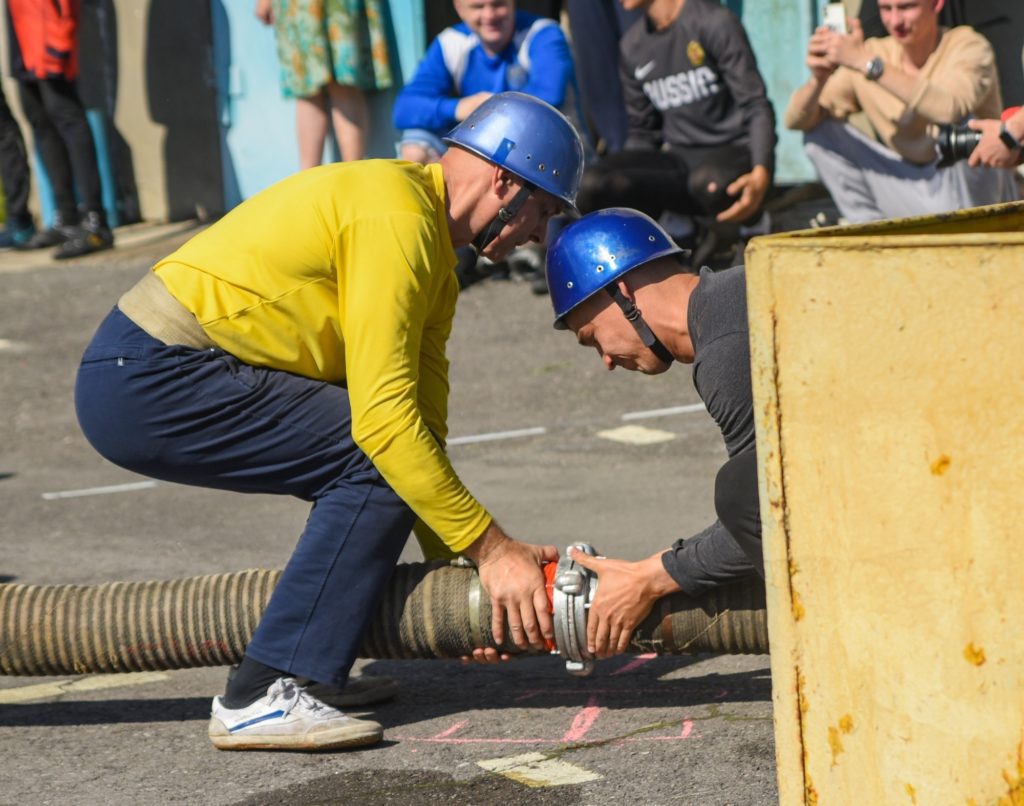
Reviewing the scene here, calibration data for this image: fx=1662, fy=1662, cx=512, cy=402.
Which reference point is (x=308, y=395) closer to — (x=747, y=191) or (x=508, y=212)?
(x=508, y=212)

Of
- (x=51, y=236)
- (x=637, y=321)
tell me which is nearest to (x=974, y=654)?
(x=637, y=321)

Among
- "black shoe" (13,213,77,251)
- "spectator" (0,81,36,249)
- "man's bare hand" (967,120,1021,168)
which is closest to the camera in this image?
"man's bare hand" (967,120,1021,168)

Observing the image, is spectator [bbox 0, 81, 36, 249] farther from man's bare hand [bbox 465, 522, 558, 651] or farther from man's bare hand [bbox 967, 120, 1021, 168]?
man's bare hand [bbox 465, 522, 558, 651]

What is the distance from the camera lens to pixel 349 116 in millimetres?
9508

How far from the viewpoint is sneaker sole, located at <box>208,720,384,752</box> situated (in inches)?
150

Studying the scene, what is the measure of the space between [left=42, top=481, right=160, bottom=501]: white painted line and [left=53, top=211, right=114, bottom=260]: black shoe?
3.82m

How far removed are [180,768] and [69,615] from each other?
0.52 metres

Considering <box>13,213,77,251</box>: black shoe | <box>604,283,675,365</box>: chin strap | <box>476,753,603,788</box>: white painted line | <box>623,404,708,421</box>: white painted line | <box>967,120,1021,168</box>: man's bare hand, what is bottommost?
<box>623,404,708,421</box>: white painted line

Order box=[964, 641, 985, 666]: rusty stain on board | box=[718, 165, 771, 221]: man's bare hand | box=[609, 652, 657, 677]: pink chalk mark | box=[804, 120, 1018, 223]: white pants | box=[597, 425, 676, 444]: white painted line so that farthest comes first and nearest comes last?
box=[718, 165, 771, 221]: man's bare hand
box=[804, 120, 1018, 223]: white pants
box=[597, 425, 676, 444]: white painted line
box=[609, 652, 657, 677]: pink chalk mark
box=[964, 641, 985, 666]: rusty stain on board

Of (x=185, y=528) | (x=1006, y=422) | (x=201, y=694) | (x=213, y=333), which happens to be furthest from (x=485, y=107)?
(x=185, y=528)

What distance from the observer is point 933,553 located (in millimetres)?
2555

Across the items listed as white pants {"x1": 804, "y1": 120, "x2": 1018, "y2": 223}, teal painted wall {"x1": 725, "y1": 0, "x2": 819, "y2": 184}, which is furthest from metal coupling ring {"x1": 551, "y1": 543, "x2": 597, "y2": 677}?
teal painted wall {"x1": 725, "y1": 0, "x2": 819, "y2": 184}

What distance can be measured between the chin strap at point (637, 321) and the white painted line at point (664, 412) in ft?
10.7

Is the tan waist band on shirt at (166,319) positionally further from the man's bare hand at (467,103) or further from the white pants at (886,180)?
the man's bare hand at (467,103)
